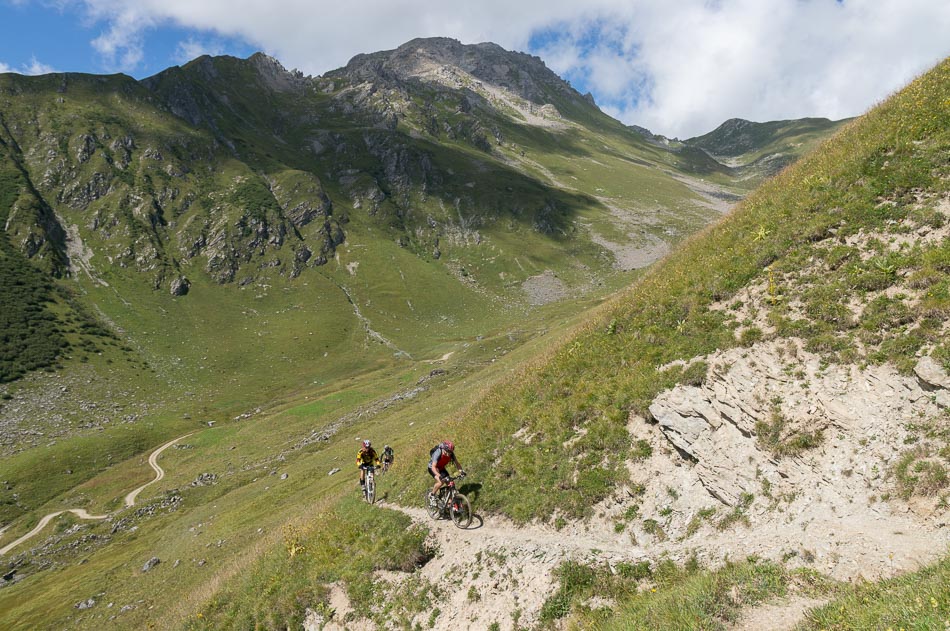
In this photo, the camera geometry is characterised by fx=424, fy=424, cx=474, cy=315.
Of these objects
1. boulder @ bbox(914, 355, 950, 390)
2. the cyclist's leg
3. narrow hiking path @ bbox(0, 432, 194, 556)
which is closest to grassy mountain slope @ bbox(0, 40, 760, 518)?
narrow hiking path @ bbox(0, 432, 194, 556)

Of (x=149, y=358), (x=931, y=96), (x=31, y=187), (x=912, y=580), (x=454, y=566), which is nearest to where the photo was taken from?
(x=912, y=580)

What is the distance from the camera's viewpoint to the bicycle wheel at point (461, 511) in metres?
17.5

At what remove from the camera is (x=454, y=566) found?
52.5ft

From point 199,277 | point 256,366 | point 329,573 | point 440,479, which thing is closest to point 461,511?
point 440,479

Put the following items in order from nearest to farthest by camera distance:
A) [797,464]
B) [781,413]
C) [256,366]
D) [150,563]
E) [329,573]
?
1. [797,464]
2. [781,413]
3. [329,573]
4. [150,563]
5. [256,366]

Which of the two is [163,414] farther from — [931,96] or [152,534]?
[931,96]

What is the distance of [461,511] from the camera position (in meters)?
17.6

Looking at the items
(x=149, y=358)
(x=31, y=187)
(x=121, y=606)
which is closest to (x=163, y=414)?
(x=149, y=358)

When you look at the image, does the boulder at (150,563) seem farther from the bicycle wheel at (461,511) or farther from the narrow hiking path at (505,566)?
the bicycle wheel at (461,511)

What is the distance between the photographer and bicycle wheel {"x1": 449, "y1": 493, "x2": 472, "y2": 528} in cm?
1745

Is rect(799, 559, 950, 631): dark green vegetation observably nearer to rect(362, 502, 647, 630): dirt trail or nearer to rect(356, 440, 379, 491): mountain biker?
rect(362, 502, 647, 630): dirt trail

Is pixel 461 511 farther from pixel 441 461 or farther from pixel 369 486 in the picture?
pixel 369 486

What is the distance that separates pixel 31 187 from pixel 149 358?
103 m

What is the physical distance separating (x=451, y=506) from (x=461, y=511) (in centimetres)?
59
